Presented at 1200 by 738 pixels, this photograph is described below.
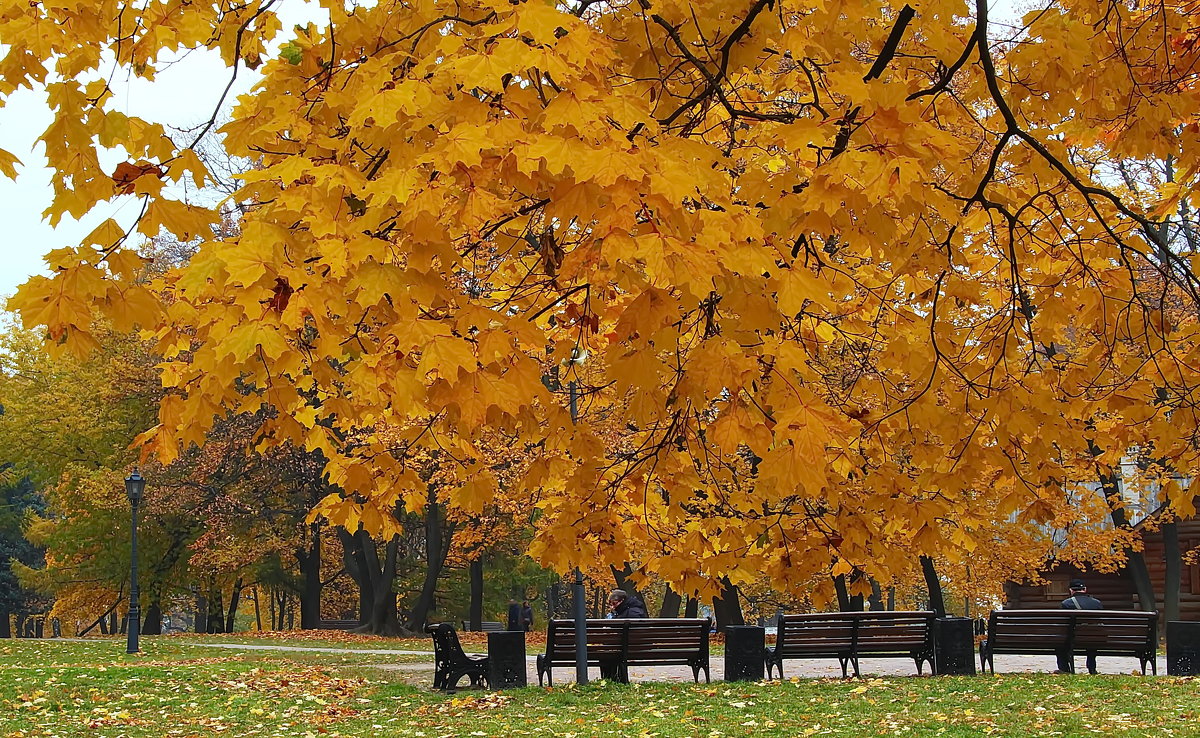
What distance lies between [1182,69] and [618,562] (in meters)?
3.74

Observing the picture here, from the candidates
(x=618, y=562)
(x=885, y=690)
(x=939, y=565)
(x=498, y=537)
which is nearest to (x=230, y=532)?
(x=498, y=537)

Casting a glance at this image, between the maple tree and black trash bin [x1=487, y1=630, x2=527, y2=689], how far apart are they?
18.7 feet

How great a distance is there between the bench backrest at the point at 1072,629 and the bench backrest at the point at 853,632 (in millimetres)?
877

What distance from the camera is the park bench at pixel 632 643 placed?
11820 millimetres

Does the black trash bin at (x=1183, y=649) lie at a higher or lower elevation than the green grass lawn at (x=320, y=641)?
higher

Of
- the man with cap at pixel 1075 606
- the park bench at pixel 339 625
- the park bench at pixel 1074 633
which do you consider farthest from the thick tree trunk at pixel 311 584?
the park bench at pixel 1074 633

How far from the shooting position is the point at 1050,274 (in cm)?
548

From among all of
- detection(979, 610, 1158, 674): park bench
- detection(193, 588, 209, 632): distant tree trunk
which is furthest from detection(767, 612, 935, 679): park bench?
detection(193, 588, 209, 632): distant tree trunk

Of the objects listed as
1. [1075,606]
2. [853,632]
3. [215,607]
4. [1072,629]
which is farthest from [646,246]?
[215,607]

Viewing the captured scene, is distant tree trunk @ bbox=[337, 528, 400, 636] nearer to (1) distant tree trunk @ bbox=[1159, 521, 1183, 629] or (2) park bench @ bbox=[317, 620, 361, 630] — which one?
(2) park bench @ bbox=[317, 620, 361, 630]

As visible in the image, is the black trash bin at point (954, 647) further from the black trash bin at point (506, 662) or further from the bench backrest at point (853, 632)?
the black trash bin at point (506, 662)

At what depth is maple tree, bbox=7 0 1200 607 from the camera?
2828 mm

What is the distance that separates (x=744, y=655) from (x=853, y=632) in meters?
1.49

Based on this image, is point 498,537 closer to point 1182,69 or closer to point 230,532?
point 230,532
